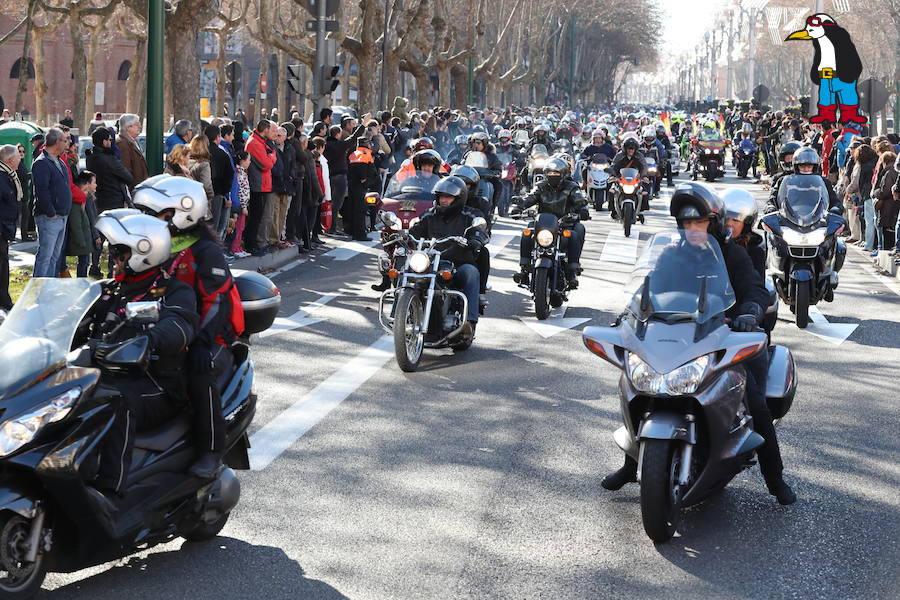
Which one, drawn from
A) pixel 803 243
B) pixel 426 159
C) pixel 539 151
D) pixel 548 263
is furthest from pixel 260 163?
pixel 539 151

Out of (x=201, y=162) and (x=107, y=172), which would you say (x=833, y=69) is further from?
(x=107, y=172)

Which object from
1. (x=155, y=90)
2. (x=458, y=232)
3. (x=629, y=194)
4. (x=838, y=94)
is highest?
(x=838, y=94)

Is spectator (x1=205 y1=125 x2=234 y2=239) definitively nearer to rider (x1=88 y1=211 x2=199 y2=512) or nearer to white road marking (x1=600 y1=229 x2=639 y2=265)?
white road marking (x1=600 y1=229 x2=639 y2=265)

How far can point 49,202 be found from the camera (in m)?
14.4

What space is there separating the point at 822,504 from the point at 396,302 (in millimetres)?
4583

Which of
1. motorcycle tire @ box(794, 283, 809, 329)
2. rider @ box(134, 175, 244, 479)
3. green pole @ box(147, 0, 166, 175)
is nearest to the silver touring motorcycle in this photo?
rider @ box(134, 175, 244, 479)

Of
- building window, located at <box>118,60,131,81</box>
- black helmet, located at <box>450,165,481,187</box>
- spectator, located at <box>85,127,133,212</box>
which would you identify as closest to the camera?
→ black helmet, located at <box>450,165,481,187</box>

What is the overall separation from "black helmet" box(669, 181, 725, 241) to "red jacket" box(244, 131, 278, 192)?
11542mm

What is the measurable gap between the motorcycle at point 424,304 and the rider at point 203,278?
4626mm

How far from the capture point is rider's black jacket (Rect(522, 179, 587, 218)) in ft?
49.2

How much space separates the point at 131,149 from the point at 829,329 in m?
7.67

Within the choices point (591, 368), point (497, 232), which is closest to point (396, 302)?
point (591, 368)

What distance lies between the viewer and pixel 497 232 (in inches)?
973

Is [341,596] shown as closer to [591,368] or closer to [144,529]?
[144,529]
